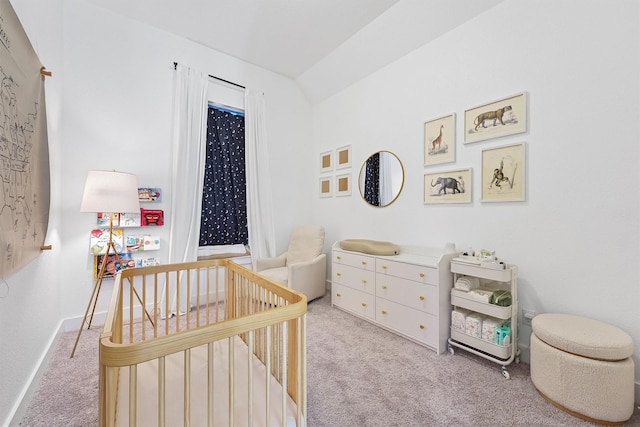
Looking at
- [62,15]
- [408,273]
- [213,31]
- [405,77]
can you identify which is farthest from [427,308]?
[62,15]

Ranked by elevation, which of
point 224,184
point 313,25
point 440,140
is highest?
point 313,25

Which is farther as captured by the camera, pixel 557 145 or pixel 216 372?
pixel 557 145

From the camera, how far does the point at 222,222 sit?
3.23 meters

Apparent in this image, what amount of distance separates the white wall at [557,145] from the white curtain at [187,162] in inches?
93.5

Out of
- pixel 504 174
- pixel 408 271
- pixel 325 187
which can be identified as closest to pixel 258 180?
pixel 325 187

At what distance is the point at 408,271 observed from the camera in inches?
87.4

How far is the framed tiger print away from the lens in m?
1.97

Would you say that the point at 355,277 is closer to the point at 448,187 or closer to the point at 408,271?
the point at 408,271

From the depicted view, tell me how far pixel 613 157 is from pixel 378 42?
2.24 meters

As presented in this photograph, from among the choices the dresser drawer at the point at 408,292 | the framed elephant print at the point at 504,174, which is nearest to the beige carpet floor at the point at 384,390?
the dresser drawer at the point at 408,292

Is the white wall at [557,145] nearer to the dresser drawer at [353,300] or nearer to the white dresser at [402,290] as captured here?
the white dresser at [402,290]

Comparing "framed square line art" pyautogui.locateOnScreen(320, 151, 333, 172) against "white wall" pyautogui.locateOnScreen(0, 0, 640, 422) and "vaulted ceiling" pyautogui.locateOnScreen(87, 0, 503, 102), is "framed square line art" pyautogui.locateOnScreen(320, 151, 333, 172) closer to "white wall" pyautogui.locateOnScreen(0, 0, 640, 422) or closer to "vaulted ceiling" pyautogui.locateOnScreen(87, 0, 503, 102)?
"white wall" pyautogui.locateOnScreen(0, 0, 640, 422)

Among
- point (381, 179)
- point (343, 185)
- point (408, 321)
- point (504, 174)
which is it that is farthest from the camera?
point (343, 185)

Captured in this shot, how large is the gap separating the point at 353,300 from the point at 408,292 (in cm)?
68
